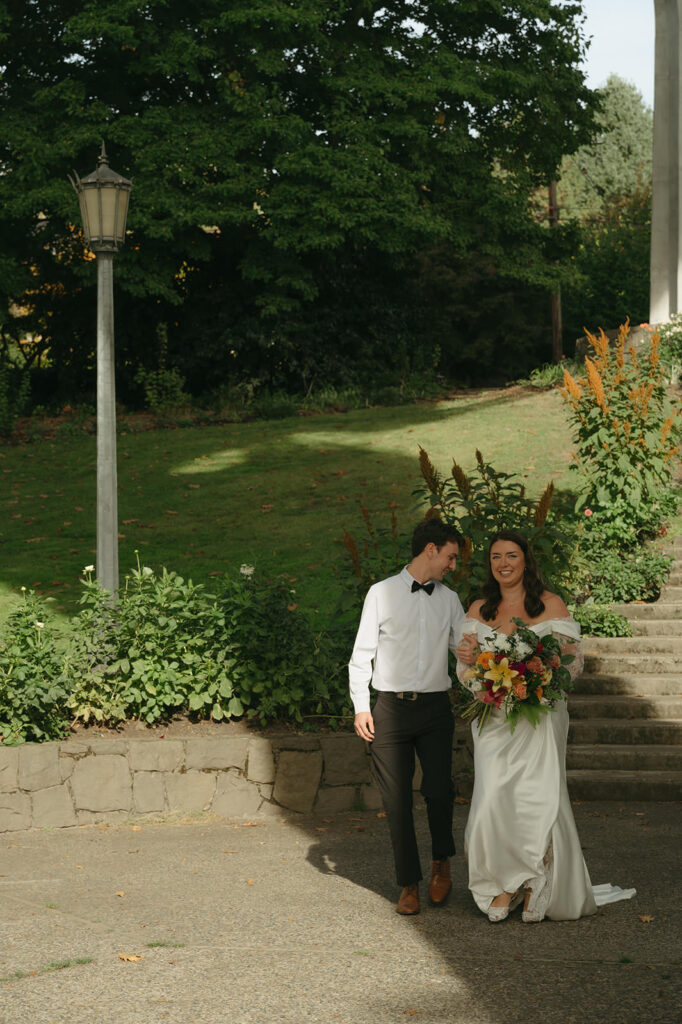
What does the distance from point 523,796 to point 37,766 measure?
3388 millimetres

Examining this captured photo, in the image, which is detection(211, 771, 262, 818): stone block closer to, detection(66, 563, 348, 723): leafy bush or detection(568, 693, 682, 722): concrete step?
detection(66, 563, 348, 723): leafy bush

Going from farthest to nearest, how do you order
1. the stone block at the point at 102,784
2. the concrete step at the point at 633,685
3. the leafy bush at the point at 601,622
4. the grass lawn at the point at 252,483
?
1. the grass lawn at the point at 252,483
2. the leafy bush at the point at 601,622
3. the concrete step at the point at 633,685
4. the stone block at the point at 102,784

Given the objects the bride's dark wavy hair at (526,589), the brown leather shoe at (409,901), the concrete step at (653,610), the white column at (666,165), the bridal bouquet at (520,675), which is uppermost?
the white column at (666,165)

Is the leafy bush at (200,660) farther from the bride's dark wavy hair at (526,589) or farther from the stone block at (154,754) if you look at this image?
the bride's dark wavy hair at (526,589)

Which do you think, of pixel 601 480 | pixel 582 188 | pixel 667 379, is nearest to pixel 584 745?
pixel 601 480

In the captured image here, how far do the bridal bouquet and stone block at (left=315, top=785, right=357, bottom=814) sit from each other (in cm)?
244

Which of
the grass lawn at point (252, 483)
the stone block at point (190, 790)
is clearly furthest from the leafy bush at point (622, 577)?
the stone block at point (190, 790)

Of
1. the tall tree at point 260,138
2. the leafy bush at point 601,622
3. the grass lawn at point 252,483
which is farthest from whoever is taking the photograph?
the tall tree at point 260,138

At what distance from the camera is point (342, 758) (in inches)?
308

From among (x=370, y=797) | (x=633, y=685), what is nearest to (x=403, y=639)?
(x=370, y=797)

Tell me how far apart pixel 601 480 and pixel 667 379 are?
7194 mm

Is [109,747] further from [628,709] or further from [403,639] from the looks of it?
[628,709]

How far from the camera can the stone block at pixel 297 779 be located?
305 inches

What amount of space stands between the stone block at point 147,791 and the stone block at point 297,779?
0.74m
